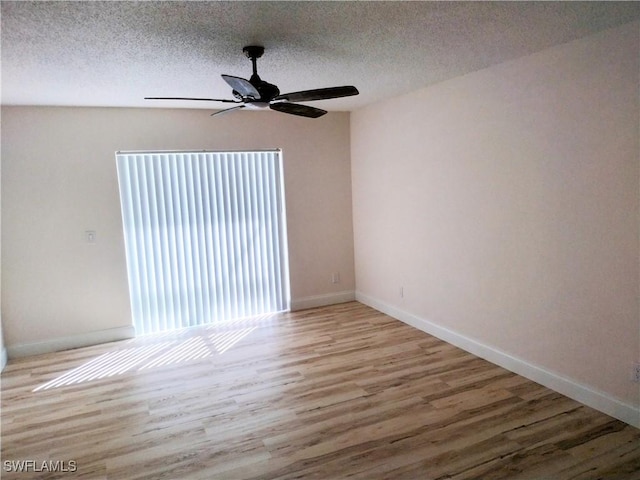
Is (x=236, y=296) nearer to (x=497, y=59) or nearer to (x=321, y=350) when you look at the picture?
(x=321, y=350)

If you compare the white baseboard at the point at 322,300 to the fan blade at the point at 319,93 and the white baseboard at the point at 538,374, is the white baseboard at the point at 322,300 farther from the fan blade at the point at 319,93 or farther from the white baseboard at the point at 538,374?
the fan blade at the point at 319,93

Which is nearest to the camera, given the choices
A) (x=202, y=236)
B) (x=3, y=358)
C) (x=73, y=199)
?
(x=3, y=358)

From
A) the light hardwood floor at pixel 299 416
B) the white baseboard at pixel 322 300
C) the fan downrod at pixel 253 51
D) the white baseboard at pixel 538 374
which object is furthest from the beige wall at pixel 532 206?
the fan downrod at pixel 253 51

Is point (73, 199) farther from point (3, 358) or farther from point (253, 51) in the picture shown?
point (253, 51)

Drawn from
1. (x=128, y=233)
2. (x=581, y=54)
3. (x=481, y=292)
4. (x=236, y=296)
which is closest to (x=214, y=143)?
(x=128, y=233)

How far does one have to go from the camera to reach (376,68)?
11.1 ft

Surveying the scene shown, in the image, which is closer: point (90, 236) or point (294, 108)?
point (294, 108)

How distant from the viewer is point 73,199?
4367mm

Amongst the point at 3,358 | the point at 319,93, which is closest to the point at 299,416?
the point at 319,93

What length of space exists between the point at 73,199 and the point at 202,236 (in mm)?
1302

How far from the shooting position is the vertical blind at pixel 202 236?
468 centimetres

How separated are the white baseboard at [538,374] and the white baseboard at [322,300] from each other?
38.9 inches

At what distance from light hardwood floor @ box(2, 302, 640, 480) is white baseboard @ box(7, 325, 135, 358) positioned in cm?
13

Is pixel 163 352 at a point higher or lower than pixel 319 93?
lower
